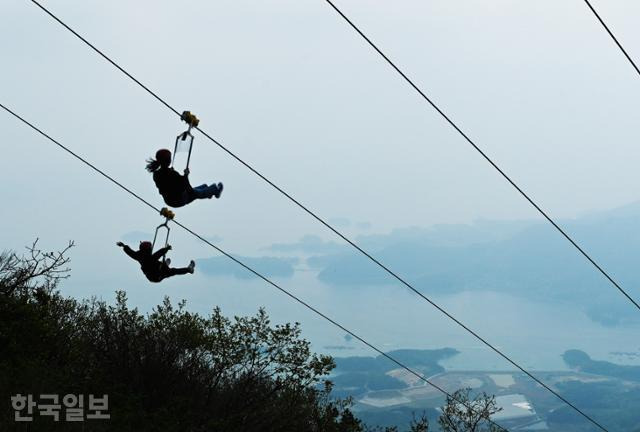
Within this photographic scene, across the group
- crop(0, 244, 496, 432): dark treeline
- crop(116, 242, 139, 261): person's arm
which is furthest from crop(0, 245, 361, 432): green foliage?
crop(116, 242, 139, 261): person's arm

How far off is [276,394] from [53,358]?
10321 millimetres

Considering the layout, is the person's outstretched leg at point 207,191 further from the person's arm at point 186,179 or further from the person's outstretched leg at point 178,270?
the person's outstretched leg at point 178,270

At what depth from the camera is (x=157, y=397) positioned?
29703mm

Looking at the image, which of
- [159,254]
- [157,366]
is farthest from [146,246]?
[157,366]

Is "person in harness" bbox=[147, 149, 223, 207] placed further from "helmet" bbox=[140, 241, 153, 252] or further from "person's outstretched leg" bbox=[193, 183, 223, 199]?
"helmet" bbox=[140, 241, 153, 252]

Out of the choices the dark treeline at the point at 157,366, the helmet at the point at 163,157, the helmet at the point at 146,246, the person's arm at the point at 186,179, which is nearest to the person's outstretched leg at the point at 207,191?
the person's arm at the point at 186,179

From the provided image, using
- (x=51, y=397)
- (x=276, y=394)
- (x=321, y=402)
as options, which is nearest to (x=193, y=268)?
(x=51, y=397)

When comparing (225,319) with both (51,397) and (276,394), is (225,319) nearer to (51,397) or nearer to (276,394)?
(276,394)

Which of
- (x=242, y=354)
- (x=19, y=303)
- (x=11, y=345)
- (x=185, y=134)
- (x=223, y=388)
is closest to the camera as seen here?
(x=185, y=134)

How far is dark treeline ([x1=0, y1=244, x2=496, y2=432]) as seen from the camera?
89.0ft

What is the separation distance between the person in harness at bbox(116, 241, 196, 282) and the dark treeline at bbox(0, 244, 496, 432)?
11.0 meters

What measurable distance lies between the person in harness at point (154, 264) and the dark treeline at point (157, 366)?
11.0 meters

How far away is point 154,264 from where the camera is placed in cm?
1255

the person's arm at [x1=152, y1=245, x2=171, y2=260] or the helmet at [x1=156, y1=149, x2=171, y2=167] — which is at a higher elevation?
the helmet at [x1=156, y1=149, x2=171, y2=167]
